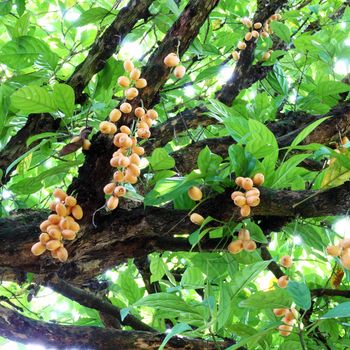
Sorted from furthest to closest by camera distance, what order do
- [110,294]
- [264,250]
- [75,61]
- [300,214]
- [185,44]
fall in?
[75,61]
[110,294]
[264,250]
[185,44]
[300,214]

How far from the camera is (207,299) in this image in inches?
37.0

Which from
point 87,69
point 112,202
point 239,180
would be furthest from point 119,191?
point 87,69

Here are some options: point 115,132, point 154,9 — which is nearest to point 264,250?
point 115,132

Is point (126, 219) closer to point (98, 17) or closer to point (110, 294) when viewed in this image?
point (98, 17)

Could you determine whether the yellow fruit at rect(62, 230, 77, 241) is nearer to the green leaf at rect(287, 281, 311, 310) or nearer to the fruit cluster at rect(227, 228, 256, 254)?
the fruit cluster at rect(227, 228, 256, 254)

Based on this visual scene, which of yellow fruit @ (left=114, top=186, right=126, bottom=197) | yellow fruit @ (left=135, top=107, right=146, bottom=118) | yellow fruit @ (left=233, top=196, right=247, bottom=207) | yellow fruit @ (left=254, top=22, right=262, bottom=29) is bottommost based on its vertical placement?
yellow fruit @ (left=114, top=186, right=126, bottom=197)

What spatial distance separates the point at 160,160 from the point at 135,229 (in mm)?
162

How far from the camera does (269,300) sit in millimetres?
819

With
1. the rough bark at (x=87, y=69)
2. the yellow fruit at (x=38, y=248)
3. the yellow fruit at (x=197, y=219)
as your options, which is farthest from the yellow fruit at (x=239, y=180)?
the rough bark at (x=87, y=69)

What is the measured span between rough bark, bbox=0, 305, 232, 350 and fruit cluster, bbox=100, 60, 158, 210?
391 millimetres

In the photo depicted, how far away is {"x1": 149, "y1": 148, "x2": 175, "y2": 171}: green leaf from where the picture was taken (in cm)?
103

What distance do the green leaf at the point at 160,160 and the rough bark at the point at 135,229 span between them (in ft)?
0.32

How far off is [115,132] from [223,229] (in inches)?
12.7

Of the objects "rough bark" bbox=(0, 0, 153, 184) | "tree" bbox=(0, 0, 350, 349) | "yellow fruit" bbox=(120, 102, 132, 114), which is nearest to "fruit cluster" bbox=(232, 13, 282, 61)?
"tree" bbox=(0, 0, 350, 349)
